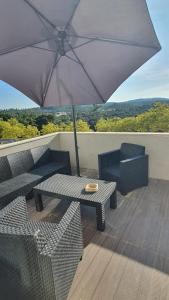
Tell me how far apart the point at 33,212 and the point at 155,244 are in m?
1.89

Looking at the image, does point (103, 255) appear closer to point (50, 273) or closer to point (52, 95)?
point (50, 273)

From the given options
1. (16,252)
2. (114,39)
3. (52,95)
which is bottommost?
(16,252)

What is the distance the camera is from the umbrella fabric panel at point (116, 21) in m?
1.69

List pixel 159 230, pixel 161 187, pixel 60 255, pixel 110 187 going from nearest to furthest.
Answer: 1. pixel 60 255
2. pixel 159 230
3. pixel 110 187
4. pixel 161 187

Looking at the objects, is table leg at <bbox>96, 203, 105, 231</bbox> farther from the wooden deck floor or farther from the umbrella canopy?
the umbrella canopy

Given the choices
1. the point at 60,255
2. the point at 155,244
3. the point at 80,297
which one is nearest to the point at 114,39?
the point at 60,255

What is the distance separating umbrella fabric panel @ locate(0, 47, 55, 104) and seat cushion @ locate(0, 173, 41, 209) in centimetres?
148

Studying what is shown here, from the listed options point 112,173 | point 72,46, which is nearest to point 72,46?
point 72,46

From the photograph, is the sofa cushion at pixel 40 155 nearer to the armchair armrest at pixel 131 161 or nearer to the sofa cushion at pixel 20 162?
the sofa cushion at pixel 20 162

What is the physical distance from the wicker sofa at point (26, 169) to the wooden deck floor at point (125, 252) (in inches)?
17.8

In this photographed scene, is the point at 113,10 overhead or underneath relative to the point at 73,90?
overhead

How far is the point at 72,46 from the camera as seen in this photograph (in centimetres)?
238

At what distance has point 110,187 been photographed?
275 centimetres

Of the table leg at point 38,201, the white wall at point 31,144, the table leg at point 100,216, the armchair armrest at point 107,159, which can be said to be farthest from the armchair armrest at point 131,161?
the white wall at point 31,144
